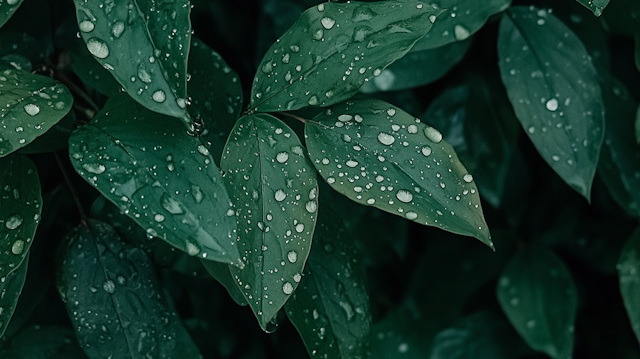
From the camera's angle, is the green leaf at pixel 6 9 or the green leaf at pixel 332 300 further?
the green leaf at pixel 332 300

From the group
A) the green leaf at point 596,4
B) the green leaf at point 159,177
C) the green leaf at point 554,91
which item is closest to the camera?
the green leaf at point 159,177

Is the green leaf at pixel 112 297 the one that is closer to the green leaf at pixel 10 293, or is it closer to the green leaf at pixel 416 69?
the green leaf at pixel 10 293

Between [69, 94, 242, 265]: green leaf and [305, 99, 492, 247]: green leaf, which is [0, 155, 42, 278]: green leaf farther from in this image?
[305, 99, 492, 247]: green leaf

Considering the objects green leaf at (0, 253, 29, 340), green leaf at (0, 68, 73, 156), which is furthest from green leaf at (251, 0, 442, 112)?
green leaf at (0, 253, 29, 340)

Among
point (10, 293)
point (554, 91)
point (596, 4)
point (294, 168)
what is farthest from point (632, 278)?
point (10, 293)

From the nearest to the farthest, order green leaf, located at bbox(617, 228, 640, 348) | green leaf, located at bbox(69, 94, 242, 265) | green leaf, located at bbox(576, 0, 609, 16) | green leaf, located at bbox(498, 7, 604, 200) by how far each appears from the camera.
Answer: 1. green leaf, located at bbox(69, 94, 242, 265)
2. green leaf, located at bbox(576, 0, 609, 16)
3. green leaf, located at bbox(498, 7, 604, 200)
4. green leaf, located at bbox(617, 228, 640, 348)

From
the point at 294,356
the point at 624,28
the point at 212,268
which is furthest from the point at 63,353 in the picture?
the point at 624,28

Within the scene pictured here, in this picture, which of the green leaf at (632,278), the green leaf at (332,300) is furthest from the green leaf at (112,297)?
the green leaf at (632,278)
